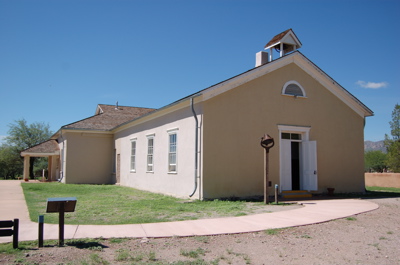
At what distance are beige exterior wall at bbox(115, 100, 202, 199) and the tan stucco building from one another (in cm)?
4

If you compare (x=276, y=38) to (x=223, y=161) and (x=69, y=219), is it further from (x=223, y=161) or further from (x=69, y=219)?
(x=69, y=219)

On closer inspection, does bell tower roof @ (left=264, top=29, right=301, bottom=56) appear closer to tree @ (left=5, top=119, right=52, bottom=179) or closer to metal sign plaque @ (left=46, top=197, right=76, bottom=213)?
metal sign plaque @ (left=46, top=197, right=76, bottom=213)

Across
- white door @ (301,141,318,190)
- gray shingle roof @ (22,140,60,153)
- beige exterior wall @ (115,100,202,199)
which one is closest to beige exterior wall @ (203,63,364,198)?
white door @ (301,141,318,190)

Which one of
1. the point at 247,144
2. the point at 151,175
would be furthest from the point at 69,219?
the point at 151,175

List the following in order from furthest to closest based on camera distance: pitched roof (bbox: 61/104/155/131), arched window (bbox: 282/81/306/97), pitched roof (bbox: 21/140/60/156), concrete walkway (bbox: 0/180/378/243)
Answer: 1. pitched roof (bbox: 21/140/60/156)
2. pitched roof (bbox: 61/104/155/131)
3. arched window (bbox: 282/81/306/97)
4. concrete walkway (bbox: 0/180/378/243)

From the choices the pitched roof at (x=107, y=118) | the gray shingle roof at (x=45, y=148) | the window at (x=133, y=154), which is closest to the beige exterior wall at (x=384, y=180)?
the window at (x=133, y=154)

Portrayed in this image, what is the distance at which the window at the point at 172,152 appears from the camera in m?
15.3

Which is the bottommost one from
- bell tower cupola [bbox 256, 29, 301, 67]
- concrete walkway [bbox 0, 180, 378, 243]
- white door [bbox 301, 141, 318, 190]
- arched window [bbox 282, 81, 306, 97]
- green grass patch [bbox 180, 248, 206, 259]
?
green grass patch [bbox 180, 248, 206, 259]

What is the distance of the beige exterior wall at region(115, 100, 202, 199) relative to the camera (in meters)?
13.9

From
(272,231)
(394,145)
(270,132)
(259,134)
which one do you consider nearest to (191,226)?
(272,231)

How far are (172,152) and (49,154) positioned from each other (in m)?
16.1

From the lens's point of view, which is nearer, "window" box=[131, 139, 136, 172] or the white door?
the white door

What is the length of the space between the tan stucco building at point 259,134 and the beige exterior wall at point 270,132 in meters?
0.04

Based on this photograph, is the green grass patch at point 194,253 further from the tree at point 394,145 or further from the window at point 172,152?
the tree at point 394,145
